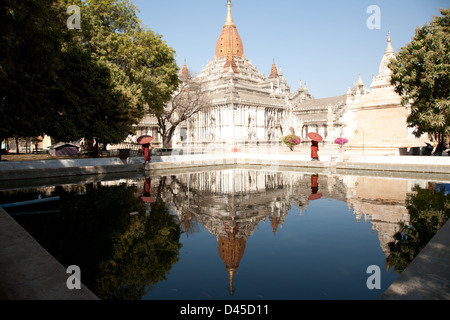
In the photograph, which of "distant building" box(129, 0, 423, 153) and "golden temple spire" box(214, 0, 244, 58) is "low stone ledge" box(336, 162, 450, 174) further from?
"golden temple spire" box(214, 0, 244, 58)

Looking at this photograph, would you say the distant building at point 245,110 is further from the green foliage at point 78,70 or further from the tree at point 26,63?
the tree at point 26,63

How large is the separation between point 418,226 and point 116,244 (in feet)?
22.2

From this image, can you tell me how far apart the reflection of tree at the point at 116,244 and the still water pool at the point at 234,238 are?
0.8 inches

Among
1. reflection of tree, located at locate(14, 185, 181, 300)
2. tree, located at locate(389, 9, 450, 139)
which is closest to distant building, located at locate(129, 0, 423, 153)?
tree, located at locate(389, 9, 450, 139)

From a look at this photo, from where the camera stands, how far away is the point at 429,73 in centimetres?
1816

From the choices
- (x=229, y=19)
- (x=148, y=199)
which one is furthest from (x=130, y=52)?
(x=229, y=19)

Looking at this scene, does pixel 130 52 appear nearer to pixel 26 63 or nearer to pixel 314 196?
pixel 26 63

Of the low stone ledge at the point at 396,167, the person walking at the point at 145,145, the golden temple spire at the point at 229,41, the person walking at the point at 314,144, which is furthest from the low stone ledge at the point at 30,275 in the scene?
the golden temple spire at the point at 229,41

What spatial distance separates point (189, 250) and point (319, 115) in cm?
5736

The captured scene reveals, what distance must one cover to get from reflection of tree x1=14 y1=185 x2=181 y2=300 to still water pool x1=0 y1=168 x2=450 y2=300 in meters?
0.02

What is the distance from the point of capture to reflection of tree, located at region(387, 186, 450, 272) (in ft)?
18.1

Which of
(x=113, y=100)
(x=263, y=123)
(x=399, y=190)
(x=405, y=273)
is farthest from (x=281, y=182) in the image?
(x=263, y=123)
